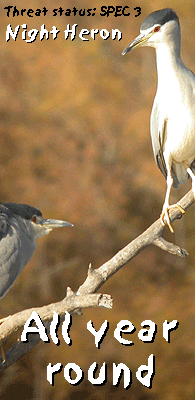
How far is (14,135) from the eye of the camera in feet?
14.8

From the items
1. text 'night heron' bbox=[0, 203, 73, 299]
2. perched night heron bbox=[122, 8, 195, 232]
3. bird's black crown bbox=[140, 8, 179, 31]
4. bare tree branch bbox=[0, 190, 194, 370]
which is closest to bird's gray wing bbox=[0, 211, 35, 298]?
text 'night heron' bbox=[0, 203, 73, 299]

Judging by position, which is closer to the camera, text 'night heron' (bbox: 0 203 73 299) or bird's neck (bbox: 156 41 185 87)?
bird's neck (bbox: 156 41 185 87)

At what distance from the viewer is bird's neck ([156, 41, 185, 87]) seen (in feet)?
4.00

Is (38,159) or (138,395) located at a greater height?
(38,159)

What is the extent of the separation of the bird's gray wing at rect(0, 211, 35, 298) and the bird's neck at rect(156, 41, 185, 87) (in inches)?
31.3

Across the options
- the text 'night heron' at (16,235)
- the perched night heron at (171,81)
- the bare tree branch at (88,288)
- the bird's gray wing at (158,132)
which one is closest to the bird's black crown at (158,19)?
the perched night heron at (171,81)

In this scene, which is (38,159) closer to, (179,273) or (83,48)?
(83,48)

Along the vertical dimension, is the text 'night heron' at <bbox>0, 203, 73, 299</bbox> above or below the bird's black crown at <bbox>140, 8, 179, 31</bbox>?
below

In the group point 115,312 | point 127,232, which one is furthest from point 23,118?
point 115,312

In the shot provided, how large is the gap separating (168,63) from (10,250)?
866 mm

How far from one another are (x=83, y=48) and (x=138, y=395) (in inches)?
138

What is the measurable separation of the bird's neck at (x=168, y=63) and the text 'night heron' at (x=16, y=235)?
75 cm

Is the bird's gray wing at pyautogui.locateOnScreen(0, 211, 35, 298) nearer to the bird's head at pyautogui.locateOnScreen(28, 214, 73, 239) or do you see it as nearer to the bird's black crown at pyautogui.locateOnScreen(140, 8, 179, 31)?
the bird's head at pyautogui.locateOnScreen(28, 214, 73, 239)

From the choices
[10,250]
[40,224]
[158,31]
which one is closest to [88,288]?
[10,250]
